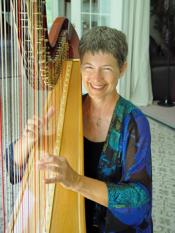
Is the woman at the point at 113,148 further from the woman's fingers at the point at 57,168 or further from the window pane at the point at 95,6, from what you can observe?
the window pane at the point at 95,6

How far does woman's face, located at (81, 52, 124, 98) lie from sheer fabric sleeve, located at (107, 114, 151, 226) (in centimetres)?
11

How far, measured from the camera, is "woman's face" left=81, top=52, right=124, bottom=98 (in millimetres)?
1025

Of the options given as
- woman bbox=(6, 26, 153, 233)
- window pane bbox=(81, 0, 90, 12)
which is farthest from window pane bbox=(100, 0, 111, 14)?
woman bbox=(6, 26, 153, 233)

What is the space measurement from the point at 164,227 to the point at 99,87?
118cm

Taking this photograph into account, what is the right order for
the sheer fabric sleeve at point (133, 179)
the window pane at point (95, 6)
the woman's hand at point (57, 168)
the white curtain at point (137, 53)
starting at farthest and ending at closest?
1. the window pane at point (95, 6)
2. the white curtain at point (137, 53)
3. the sheer fabric sleeve at point (133, 179)
4. the woman's hand at point (57, 168)

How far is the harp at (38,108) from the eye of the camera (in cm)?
78

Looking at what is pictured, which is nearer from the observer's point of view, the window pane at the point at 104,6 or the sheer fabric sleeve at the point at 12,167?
the sheer fabric sleeve at the point at 12,167

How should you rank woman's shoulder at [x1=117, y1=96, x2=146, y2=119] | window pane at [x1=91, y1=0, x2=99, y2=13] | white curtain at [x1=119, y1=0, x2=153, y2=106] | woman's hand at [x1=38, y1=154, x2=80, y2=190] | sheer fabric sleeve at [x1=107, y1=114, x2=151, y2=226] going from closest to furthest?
woman's hand at [x1=38, y1=154, x2=80, y2=190] → sheer fabric sleeve at [x1=107, y1=114, x2=151, y2=226] → woman's shoulder at [x1=117, y1=96, x2=146, y2=119] → white curtain at [x1=119, y1=0, x2=153, y2=106] → window pane at [x1=91, y1=0, x2=99, y2=13]

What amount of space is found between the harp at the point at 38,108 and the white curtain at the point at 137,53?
273cm

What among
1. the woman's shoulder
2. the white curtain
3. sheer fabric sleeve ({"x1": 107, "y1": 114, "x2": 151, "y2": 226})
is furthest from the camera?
the white curtain

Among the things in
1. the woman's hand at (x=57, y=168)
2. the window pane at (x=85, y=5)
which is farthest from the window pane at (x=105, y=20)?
the woman's hand at (x=57, y=168)

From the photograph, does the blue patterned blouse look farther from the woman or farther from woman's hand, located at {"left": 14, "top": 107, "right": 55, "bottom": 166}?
woman's hand, located at {"left": 14, "top": 107, "right": 55, "bottom": 166}

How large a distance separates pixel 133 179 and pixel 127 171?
29mm

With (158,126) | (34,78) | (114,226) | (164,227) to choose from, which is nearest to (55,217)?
(114,226)
